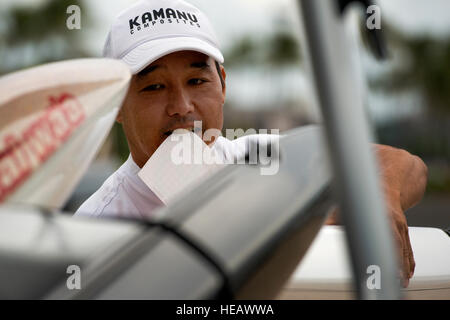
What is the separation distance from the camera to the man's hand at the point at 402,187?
49.3 inches

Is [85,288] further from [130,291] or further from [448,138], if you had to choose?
[448,138]

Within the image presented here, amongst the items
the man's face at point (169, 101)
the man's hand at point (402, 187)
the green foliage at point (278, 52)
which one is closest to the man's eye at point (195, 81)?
the man's face at point (169, 101)

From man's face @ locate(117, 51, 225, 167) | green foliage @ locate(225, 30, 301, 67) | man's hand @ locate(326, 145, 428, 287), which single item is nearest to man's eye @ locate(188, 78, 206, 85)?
man's face @ locate(117, 51, 225, 167)

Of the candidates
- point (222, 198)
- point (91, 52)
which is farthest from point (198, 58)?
point (222, 198)

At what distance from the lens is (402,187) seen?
1.52 metres

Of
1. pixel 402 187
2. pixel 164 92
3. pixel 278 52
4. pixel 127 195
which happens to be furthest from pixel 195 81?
pixel 278 52

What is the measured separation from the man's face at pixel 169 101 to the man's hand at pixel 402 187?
19.9 inches

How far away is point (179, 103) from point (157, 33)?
0.81ft

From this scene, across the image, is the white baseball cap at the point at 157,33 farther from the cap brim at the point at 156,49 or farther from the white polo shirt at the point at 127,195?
the white polo shirt at the point at 127,195

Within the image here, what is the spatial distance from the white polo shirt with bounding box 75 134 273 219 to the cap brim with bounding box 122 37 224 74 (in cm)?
29

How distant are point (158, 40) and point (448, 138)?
130 cm

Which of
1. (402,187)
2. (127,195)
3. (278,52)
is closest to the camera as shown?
(402,187)

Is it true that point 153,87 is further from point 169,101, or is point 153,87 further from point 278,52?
point 278,52

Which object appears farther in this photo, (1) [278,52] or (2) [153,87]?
(1) [278,52]
